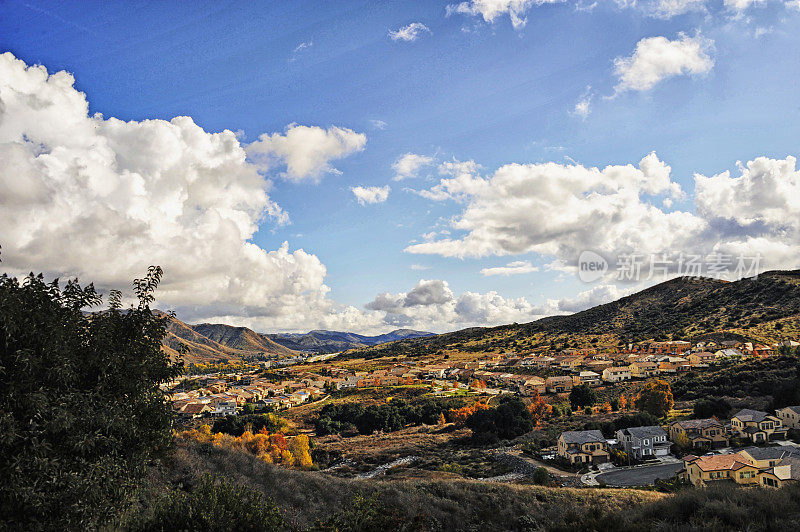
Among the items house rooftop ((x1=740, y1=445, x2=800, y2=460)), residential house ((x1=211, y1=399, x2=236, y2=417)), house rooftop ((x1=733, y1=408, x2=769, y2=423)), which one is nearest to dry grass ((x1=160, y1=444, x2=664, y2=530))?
house rooftop ((x1=740, y1=445, x2=800, y2=460))

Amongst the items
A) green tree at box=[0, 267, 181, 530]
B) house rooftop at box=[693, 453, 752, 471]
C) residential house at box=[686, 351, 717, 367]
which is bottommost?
house rooftop at box=[693, 453, 752, 471]

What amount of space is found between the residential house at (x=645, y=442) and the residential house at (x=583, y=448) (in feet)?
7.99

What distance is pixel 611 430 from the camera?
2087 inches

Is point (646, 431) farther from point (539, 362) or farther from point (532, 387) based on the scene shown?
point (539, 362)

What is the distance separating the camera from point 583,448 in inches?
1784

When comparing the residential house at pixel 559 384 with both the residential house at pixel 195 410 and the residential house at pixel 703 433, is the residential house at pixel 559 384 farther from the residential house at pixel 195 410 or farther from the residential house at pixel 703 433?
the residential house at pixel 195 410

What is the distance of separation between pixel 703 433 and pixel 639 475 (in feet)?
46.4

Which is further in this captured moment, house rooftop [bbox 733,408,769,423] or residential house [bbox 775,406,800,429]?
house rooftop [bbox 733,408,769,423]

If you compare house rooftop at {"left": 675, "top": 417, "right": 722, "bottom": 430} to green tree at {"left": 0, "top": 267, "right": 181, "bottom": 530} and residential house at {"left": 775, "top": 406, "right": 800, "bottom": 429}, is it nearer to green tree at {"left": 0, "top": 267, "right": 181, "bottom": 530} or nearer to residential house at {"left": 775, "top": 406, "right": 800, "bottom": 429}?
residential house at {"left": 775, "top": 406, "right": 800, "bottom": 429}

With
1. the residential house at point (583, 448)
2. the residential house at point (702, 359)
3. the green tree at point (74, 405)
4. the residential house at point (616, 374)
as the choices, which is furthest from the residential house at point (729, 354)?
the green tree at point (74, 405)

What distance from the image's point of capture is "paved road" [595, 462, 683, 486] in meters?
37.0

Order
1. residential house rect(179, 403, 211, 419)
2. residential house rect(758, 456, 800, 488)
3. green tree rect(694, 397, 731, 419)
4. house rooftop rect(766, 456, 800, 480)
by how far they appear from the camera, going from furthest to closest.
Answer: residential house rect(179, 403, 211, 419)
green tree rect(694, 397, 731, 419)
house rooftop rect(766, 456, 800, 480)
residential house rect(758, 456, 800, 488)

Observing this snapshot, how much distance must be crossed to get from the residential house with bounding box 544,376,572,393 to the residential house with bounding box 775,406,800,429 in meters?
38.1

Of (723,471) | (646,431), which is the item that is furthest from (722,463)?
(646,431)
